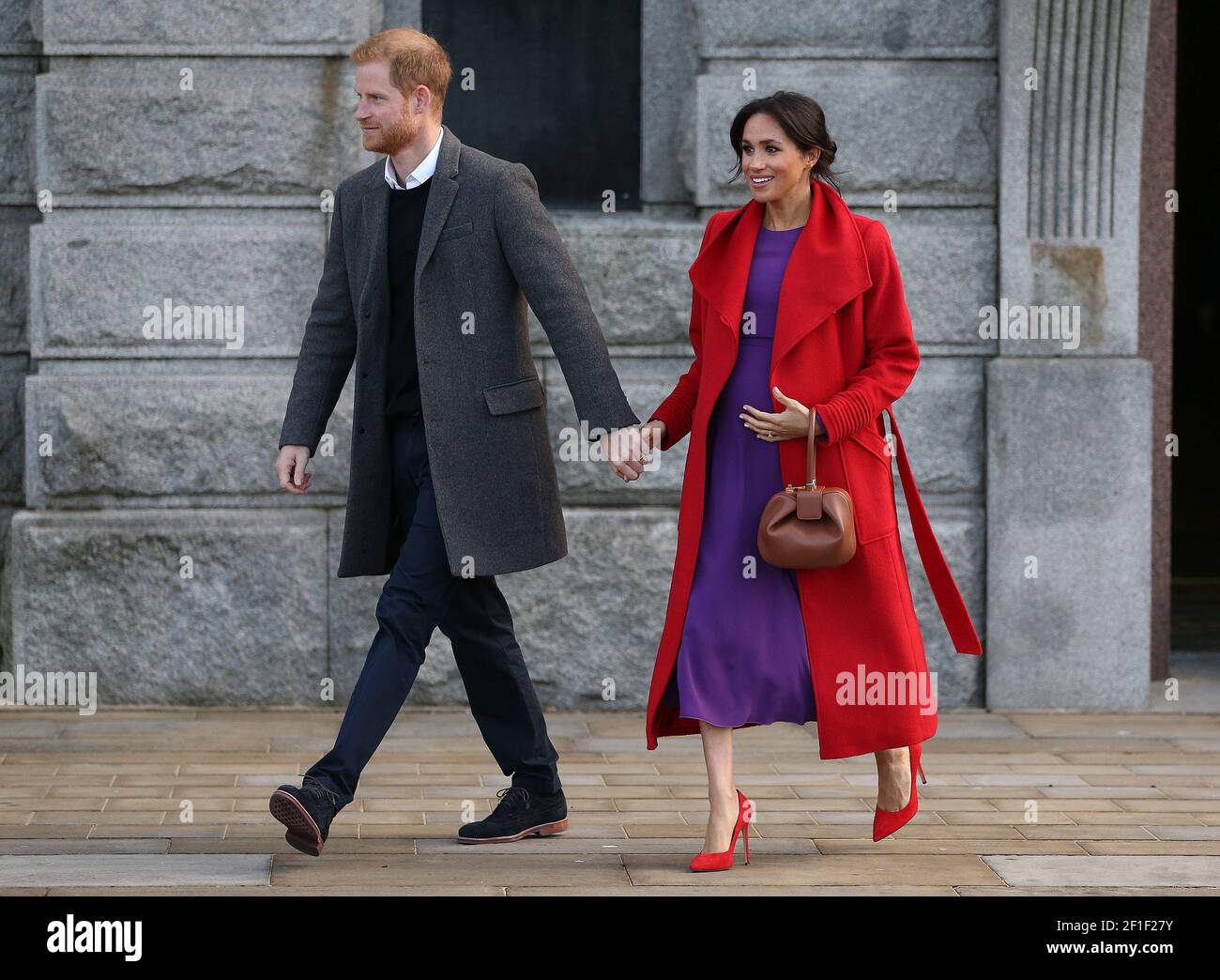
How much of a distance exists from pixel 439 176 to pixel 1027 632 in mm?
3212

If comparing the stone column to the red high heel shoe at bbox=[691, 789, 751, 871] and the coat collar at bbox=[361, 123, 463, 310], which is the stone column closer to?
the red high heel shoe at bbox=[691, 789, 751, 871]

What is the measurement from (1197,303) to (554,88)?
872 cm

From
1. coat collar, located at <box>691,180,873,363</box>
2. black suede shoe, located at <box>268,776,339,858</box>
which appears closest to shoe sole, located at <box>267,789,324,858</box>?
black suede shoe, located at <box>268,776,339,858</box>

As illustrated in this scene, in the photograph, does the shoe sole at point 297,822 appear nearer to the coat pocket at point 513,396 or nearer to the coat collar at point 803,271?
the coat pocket at point 513,396

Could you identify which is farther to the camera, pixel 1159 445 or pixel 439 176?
pixel 1159 445

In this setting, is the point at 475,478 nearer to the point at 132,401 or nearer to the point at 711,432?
the point at 711,432

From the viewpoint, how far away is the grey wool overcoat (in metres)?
4.76

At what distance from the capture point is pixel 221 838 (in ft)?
16.2

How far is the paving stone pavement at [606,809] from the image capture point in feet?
14.8

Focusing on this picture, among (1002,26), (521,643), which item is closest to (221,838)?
(521,643)

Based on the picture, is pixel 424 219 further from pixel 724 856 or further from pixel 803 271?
pixel 724 856

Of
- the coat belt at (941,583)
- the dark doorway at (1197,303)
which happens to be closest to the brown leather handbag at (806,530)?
the coat belt at (941,583)

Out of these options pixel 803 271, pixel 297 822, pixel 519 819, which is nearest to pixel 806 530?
pixel 803 271

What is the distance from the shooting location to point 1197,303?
48.1 ft
